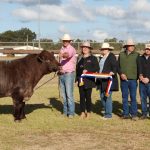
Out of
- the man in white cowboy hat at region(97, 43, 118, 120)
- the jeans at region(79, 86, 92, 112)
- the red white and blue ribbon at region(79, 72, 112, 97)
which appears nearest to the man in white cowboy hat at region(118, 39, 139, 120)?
the man in white cowboy hat at region(97, 43, 118, 120)

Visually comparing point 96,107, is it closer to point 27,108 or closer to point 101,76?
point 27,108

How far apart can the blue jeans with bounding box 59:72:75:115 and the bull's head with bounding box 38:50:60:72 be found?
366 mm

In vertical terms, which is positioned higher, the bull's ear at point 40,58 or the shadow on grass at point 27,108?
the bull's ear at point 40,58

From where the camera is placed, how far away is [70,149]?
8641mm

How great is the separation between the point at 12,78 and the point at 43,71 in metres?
0.93

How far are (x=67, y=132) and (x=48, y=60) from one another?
2.47m

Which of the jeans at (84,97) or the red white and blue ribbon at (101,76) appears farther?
the jeans at (84,97)

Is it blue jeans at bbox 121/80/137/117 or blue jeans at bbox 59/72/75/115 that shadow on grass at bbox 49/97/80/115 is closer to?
blue jeans at bbox 59/72/75/115

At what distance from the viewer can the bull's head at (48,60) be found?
11.9 m

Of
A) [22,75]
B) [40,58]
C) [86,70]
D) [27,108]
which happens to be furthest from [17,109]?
[27,108]

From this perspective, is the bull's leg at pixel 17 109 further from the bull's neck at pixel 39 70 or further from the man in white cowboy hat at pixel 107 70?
the man in white cowboy hat at pixel 107 70

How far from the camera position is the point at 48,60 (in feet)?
39.3

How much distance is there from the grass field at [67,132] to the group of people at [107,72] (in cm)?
43

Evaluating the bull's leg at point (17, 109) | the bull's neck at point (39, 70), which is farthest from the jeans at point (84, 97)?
the bull's leg at point (17, 109)
